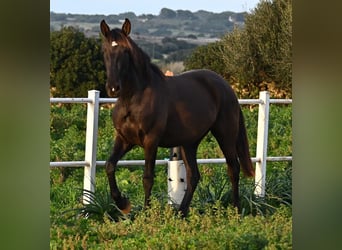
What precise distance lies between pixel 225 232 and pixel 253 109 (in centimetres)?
162

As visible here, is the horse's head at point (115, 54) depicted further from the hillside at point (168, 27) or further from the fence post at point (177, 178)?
the fence post at point (177, 178)

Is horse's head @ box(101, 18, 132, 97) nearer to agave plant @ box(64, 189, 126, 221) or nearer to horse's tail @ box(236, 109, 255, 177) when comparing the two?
agave plant @ box(64, 189, 126, 221)

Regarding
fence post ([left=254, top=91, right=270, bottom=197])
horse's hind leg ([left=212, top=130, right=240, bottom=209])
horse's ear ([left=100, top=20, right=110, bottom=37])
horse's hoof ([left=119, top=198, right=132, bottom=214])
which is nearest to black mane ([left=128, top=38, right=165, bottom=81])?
horse's ear ([left=100, top=20, right=110, bottom=37])

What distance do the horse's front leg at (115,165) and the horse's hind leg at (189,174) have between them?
275 mm

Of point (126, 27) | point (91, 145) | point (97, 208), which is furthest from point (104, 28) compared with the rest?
point (91, 145)

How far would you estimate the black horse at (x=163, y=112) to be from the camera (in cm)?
254

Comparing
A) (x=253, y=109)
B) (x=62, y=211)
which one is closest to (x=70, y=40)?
(x=62, y=211)

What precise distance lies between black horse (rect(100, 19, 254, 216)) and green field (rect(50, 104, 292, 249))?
0.43 ft

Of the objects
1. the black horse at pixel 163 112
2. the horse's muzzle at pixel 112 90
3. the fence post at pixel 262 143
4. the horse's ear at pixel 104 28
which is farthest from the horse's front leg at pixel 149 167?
the fence post at pixel 262 143

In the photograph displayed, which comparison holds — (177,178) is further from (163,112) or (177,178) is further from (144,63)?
(144,63)
